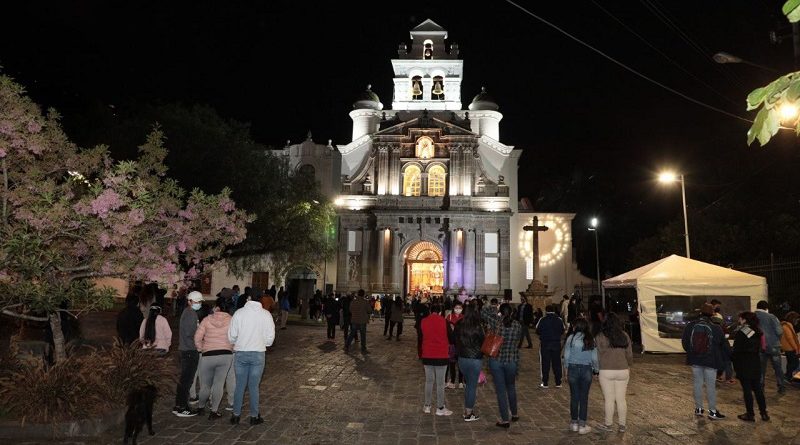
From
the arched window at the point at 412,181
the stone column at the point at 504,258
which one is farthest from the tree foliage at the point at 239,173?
the stone column at the point at 504,258

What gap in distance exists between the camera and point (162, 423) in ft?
25.7

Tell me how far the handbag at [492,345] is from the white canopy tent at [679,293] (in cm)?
1121

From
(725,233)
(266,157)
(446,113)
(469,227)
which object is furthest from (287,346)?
(446,113)

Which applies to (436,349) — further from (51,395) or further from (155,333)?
(51,395)

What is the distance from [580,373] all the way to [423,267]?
32.1 metres

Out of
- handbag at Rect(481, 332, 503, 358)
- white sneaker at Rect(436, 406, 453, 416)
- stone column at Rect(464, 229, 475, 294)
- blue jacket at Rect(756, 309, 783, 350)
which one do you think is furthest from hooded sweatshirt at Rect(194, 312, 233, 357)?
stone column at Rect(464, 229, 475, 294)

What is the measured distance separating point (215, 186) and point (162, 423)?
17.6 m

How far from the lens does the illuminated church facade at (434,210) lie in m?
38.4

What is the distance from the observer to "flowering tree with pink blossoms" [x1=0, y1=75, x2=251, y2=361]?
24.2 ft

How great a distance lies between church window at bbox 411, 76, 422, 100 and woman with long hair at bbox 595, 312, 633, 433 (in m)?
38.2

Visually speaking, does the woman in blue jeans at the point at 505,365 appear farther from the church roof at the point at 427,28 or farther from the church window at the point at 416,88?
the church roof at the point at 427,28

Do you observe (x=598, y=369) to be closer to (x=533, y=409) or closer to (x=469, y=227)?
(x=533, y=409)

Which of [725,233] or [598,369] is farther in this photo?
[725,233]

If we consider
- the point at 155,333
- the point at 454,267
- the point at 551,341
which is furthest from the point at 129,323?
the point at 454,267
